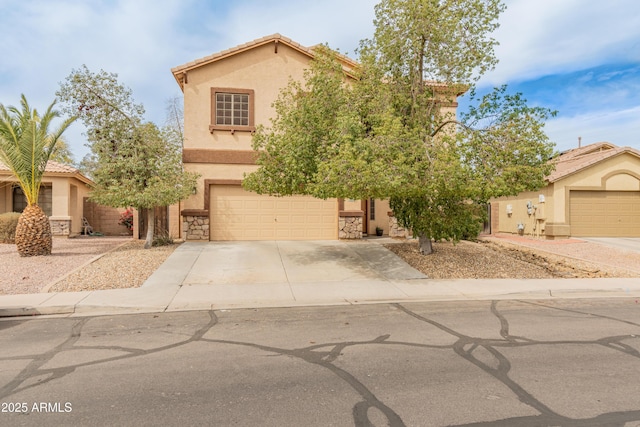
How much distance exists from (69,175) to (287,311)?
1698cm

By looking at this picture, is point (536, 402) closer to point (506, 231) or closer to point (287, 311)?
point (287, 311)

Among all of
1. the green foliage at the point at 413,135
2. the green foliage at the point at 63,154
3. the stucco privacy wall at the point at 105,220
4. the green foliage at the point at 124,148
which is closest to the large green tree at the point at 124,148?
the green foliage at the point at 124,148

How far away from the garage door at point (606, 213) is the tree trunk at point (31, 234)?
21847 millimetres

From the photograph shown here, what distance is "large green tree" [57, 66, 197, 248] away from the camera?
529 inches

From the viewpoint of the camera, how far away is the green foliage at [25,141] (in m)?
12.5

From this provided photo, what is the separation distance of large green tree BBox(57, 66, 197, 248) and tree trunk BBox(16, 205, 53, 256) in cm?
175

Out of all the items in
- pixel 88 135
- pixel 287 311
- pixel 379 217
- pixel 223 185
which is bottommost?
pixel 287 311

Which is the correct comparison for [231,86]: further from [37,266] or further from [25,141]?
[37,266]

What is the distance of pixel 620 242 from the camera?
17.7 m

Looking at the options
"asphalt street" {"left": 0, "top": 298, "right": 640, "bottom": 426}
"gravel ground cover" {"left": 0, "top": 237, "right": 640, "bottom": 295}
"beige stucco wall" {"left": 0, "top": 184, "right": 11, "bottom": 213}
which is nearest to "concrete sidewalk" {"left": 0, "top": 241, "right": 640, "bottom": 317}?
"gravel ground cover" {"left": 0, "top": 237, "right": 640, "bottom": 295}

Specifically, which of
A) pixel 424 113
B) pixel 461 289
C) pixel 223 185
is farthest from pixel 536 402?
pixel 223 185

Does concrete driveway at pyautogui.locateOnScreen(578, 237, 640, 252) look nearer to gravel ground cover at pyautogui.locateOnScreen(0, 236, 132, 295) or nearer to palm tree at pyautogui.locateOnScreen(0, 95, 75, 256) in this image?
gravel ground cover at pyautogui.locateOnScreen(0, 236, 132, 295)

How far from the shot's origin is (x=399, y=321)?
6.89 m

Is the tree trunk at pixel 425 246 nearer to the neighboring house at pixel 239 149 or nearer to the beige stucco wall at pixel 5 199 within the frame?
the neighboring house at pixel 239 149
